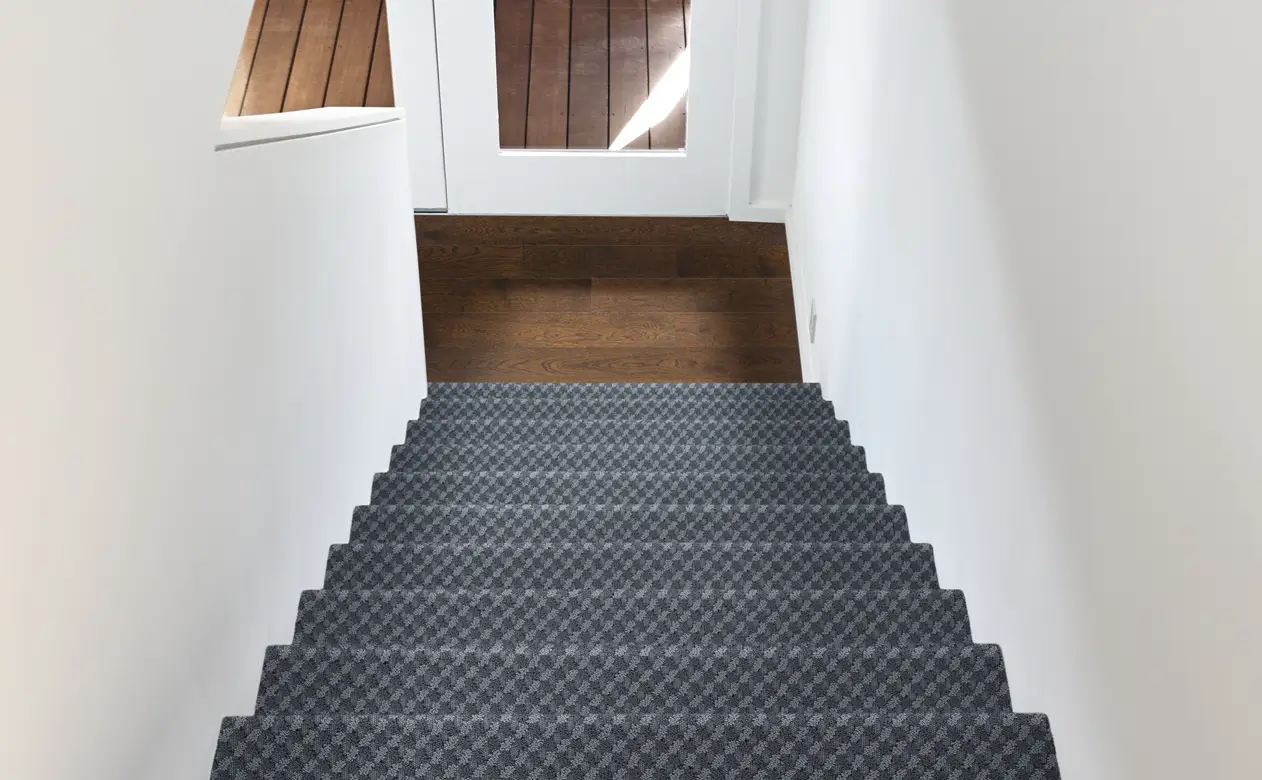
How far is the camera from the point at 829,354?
4094 millimetres

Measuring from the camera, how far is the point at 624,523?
2.88 m

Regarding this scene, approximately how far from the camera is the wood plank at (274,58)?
17.7 feet

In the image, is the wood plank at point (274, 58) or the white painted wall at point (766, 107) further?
the wood plank at point (274, 58)

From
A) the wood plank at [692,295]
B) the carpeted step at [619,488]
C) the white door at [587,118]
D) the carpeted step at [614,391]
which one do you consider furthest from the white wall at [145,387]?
the white door at [587,118]

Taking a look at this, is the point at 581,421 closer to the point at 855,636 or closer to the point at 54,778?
the point at 855,636

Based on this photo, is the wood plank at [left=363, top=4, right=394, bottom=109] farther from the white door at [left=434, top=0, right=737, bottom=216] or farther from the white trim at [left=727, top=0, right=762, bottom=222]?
the white trim at [left=727, top=0, right=762, bottom=222]

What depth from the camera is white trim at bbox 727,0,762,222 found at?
4980 millimetres

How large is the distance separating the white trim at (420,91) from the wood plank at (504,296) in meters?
0.40

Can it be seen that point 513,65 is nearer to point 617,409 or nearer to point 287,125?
point 617,409

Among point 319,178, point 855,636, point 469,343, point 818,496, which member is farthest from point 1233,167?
point 469,343

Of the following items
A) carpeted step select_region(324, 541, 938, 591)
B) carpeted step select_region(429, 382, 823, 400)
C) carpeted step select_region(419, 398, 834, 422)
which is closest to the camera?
carpeted step select_region(324, 541, 938, 591)

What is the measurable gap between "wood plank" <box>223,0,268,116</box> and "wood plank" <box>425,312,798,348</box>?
1.29 meters

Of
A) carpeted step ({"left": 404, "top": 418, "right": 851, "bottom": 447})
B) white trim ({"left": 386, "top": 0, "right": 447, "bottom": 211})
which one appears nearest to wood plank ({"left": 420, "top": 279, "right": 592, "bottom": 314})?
white trim ({"left": 386, "top": 0, "right": 447, "bottom": 211})

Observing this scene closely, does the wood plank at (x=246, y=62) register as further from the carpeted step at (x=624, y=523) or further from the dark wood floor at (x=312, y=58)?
the carpeted step at (x=624, y=523)
